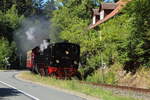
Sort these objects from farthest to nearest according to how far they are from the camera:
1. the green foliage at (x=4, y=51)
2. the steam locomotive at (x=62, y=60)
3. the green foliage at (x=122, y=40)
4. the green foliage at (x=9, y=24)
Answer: the green foliage at (x=9, y=24), the green foliage at (x=4, y=51), the steam locomotive at (x=62, y=60), the green foliage at (x=122, y=40)

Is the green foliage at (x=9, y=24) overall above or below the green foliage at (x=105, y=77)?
above

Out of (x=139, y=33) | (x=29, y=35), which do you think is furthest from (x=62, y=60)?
(x=29, y=35)

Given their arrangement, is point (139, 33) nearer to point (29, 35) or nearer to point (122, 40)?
point (122, 40)

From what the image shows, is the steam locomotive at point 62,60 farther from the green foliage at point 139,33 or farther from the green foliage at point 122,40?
the green foliage at point 139,33

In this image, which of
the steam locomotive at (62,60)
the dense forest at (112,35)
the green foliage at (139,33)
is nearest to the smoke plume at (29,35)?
the dense forest at (112,35)

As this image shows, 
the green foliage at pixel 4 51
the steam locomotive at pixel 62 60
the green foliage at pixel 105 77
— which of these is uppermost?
the green foliage at pixel 4 51

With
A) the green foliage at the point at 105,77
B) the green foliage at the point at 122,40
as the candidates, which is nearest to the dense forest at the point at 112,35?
the green foliage at the point at 122,40

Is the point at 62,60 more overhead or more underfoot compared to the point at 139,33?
more underfoot

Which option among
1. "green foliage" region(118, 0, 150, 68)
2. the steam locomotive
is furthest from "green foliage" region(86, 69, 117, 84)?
"green foliage" region(118, 0, 150, 68)

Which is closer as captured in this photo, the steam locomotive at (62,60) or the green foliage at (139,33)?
the green foliage at (139,33)

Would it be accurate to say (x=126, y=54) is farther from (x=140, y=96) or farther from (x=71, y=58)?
(x=140, y=96)

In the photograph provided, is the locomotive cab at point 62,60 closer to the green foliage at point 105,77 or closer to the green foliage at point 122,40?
the green foliage at point 105,77

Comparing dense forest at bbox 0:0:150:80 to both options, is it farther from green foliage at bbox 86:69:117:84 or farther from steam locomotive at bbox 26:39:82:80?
steam locomotive at bbox 26:39:82:80

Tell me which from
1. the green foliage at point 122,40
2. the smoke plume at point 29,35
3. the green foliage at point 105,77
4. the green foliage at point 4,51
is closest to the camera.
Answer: the green foliage at point 122,40
